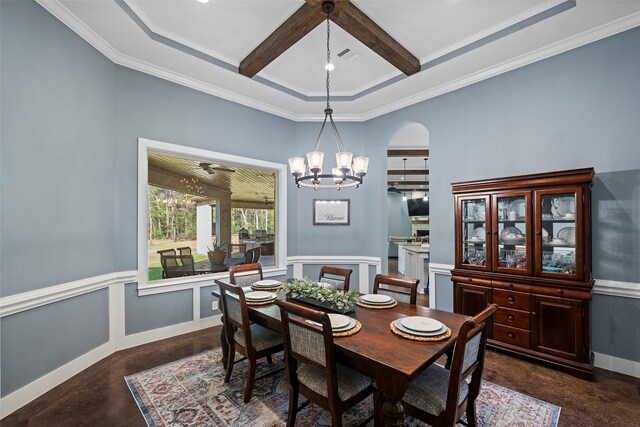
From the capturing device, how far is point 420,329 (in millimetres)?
1716

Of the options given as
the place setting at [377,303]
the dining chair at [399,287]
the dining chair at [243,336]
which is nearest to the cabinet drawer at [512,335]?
the dining chair at [399,287]

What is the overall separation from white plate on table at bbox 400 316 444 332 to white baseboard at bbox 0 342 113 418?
2.86 meters

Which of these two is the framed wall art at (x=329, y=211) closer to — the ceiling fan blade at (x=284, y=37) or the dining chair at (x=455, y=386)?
the ceiling fan blade at (x=284, y=37)

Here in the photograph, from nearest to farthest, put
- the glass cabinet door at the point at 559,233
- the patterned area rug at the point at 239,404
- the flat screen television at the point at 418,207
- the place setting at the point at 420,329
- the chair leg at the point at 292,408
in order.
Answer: the place setting at the point at 420,329 → the chair leg at the point at 292,408 → the patterned area rug at the point at 239,404 → the glass cabinet door at the point at 559,233 → the flat screen television at the point at 418,207

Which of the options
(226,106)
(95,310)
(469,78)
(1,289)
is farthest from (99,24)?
(469,78)

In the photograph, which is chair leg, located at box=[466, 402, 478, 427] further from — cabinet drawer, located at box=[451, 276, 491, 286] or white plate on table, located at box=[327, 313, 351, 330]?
cabinet drawer, located at box=[451, 276, 491, 286]

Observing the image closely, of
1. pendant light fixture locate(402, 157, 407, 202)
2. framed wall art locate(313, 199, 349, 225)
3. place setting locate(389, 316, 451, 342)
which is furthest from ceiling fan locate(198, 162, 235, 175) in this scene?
pendant light fixture locate(402, 157, 407, 202)

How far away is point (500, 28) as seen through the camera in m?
2.75

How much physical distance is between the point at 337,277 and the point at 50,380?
264 centimetres

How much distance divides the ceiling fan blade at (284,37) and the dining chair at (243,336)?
2.35 m

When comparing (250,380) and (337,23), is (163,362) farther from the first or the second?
(337,23)

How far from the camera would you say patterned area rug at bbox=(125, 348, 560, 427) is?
78.2 inches

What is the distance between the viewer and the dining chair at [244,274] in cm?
311

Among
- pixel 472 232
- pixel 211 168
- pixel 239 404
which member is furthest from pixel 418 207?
pixel 239 404
